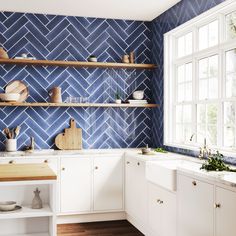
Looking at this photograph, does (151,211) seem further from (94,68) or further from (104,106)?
(94,68)

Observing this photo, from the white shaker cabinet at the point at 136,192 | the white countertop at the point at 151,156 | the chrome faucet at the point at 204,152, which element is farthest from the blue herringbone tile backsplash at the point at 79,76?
the chrome faucet at the point at 204,152

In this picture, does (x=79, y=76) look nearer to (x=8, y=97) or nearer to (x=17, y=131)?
(x=8, y=97)

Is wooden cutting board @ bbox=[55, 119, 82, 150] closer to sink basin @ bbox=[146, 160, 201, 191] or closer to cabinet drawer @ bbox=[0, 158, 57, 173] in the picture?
cabinet drawer @ bbox=[0, 158, 57, 173]

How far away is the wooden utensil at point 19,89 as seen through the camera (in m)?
5.84

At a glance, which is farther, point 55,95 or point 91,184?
point 55,95

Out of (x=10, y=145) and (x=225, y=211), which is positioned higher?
(x=10, y=145)

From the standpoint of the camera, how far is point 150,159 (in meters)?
4.93

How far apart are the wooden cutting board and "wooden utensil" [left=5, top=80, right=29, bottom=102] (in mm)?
738

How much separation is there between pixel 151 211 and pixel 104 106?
6.17 ft

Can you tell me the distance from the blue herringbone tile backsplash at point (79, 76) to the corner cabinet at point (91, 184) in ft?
1.87

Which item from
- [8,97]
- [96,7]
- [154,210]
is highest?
[96,7]

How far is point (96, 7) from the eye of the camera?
564cm

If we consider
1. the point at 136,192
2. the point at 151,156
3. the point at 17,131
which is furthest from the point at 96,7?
the point at 136,192

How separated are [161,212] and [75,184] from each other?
5.05ft
